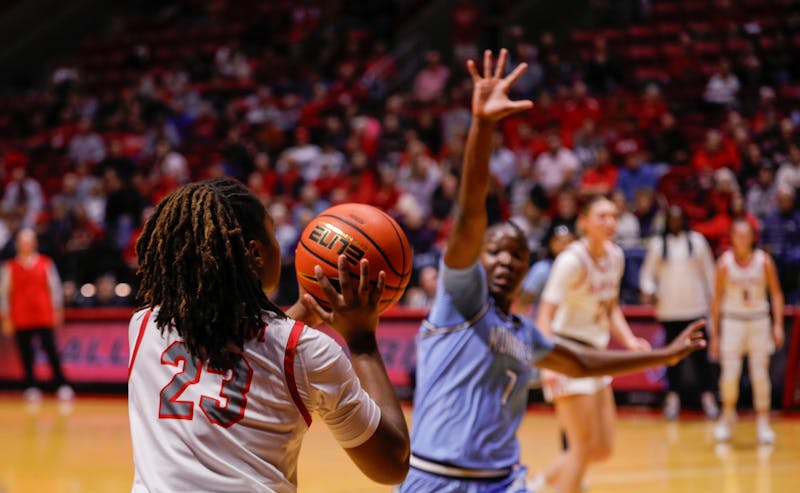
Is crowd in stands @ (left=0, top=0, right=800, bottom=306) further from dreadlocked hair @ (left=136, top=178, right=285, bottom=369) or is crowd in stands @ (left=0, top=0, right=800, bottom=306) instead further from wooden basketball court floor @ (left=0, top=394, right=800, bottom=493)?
dreadlocked hair @ (left=136, top=178, right=285, bottom=369)

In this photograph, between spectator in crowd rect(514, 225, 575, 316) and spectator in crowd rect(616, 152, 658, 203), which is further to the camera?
spectator in crowd rect(616, 152, 658, 203)

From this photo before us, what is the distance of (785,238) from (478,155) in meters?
9.29

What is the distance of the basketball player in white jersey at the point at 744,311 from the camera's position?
979 cm

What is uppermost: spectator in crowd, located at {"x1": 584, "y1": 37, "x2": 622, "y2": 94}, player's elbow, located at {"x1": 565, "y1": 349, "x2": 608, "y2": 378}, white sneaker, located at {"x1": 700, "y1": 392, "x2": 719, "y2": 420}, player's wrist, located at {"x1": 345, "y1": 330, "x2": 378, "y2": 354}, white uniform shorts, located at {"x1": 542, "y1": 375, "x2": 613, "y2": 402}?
spectator in crowd, located at {"x1": 584, "y1": 37, "x2": 622, "y2": 94}

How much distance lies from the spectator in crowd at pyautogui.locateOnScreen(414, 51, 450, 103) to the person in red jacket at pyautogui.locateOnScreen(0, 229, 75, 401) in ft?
21.2

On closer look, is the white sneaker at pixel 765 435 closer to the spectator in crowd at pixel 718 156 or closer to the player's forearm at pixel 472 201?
the spectator in crowd at pixel 718 156

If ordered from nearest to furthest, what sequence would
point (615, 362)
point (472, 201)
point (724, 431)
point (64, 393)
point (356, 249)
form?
point (356, 249)
point (472, 201)
point (615, 362)
point (724, 431)
point (64, 393)

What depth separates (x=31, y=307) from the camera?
43.8 ft

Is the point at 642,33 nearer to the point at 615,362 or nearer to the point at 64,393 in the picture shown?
the point at 64,393

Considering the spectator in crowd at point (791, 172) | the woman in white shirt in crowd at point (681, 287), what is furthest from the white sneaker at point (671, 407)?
the spectator in crowd at point (791, 172)

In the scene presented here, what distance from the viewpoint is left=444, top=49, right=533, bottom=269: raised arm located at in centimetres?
347

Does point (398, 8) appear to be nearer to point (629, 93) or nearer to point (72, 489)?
point (629, 93)

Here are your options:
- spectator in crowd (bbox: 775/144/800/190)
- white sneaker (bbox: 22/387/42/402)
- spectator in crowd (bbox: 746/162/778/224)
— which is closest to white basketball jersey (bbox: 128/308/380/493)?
spectator in crowd (bbox: 746/162/778/224)

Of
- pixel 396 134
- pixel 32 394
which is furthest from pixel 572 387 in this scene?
pixel 396 134
